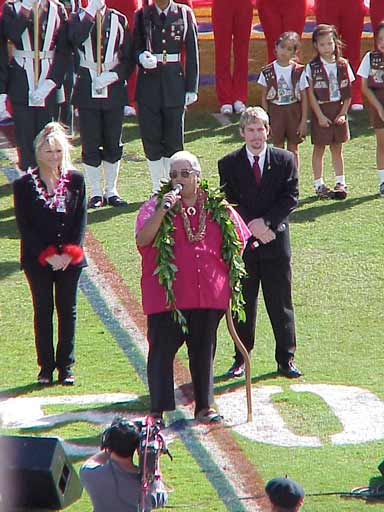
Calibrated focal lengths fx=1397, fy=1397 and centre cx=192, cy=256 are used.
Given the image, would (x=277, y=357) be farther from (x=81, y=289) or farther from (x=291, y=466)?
(x=81, y=289)

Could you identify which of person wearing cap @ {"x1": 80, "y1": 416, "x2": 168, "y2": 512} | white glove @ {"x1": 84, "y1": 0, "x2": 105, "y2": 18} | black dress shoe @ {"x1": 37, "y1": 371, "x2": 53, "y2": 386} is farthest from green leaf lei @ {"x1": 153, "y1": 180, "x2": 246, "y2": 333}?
white glove @ {"x1": 84, "y1": 0, "x2": 105, "y2": 18}

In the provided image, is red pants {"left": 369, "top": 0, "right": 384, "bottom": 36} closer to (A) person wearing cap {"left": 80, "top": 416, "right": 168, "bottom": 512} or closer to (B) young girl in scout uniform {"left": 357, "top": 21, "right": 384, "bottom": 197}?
(B) young girl in scout uniform {"left": 357, "top": 21, "right": 384, "bottom": 197}

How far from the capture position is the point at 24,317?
10594 mm

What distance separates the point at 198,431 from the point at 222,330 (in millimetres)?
2004

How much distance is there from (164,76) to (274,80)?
41.0 inches

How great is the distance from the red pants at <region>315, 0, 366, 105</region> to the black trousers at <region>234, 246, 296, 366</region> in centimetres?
693

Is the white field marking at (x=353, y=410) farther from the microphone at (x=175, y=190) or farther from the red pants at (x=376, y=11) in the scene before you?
the red pants at (x=376, y=11)

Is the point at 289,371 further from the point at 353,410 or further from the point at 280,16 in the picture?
the point at 280,16

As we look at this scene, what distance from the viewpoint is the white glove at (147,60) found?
1273 cm

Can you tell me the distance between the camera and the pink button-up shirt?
830cm

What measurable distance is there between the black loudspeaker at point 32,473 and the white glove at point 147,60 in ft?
20.2

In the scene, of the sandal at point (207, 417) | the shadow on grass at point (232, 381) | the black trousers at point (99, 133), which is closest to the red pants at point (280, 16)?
the black trousers at point (99, 133)

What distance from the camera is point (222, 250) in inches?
332

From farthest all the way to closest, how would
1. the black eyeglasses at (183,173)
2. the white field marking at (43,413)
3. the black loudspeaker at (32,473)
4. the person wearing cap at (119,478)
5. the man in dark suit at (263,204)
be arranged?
the man in dark suit at (263,204) < the white field marking at (43,413) < the black eyeglasses at (183,173) < the black loudspeaker at (32,473) < the person wearing cap at (119,478)
